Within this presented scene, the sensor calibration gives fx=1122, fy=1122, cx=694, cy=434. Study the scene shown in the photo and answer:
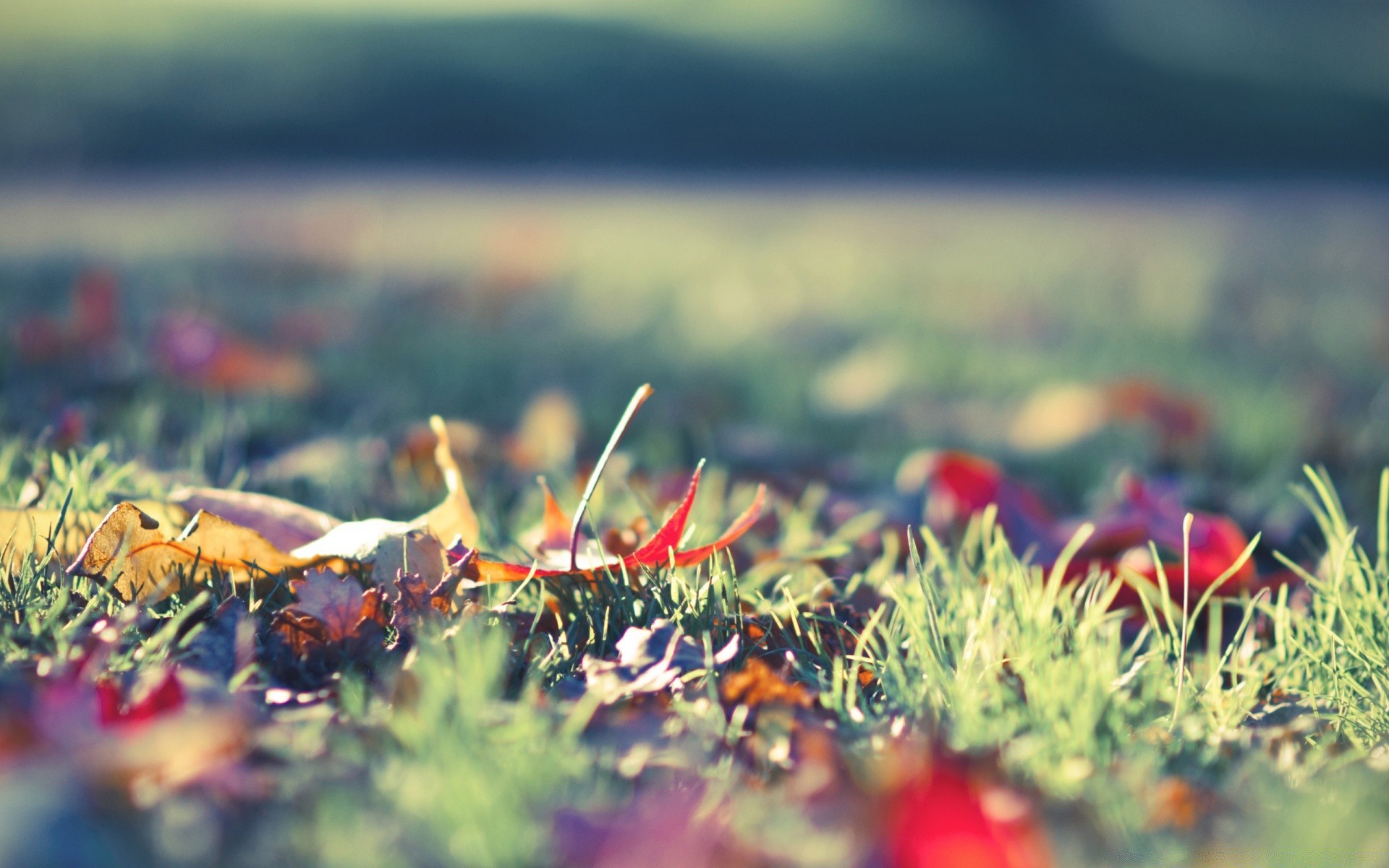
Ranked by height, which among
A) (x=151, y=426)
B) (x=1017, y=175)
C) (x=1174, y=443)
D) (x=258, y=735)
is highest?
(x=258, y=735)

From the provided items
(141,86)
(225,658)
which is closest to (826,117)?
(141,86)

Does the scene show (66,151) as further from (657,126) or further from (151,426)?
(151,426)

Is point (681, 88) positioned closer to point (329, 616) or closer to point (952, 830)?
point (329, 616)

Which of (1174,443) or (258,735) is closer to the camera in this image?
(258,735)

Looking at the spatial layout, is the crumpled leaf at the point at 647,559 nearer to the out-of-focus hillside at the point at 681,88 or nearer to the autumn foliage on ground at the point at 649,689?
the autumn foliage on ground at the point at 649,689

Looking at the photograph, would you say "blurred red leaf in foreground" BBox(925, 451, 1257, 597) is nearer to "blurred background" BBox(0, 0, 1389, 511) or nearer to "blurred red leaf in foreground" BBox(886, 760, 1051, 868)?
"blurred background" BBox(0, 0, 1389, 511)

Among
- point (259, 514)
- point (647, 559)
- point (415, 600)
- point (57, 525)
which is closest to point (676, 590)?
point (647, 559)

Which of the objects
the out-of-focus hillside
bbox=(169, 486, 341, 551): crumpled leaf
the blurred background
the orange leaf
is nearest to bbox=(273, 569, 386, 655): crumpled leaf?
bbox=(169, 486, 341, 551): crumpled leaf
